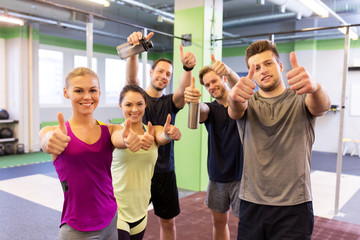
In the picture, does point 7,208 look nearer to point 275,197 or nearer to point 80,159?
point 80,159

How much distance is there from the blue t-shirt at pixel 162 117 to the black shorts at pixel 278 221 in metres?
0.96

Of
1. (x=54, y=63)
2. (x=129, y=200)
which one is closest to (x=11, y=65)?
(x=54, y=63)

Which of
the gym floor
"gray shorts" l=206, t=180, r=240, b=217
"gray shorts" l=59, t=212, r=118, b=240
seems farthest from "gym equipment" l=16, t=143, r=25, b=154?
"gray shorts" l=59, t=212, r=118, b=240

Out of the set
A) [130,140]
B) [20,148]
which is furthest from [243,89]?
[20,148]

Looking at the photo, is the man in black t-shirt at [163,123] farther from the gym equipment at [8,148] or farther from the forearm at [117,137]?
the gym equipment at [8,148]

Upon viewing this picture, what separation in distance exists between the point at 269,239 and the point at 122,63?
33.6ft

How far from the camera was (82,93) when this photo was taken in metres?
1.48

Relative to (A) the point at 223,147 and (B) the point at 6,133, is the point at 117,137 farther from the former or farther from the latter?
(B) the point at 6,133

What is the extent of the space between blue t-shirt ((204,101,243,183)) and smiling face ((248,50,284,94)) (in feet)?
2.29

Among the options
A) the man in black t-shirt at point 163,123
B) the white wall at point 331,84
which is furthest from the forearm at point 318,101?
the white wall at point 331,84

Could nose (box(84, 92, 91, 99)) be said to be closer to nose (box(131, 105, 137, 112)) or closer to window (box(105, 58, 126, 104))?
nose (box(131, 105, 137, 112))

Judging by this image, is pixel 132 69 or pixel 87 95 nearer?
pixel 87 95

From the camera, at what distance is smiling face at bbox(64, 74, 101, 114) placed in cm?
147

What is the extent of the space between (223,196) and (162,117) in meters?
0.78
